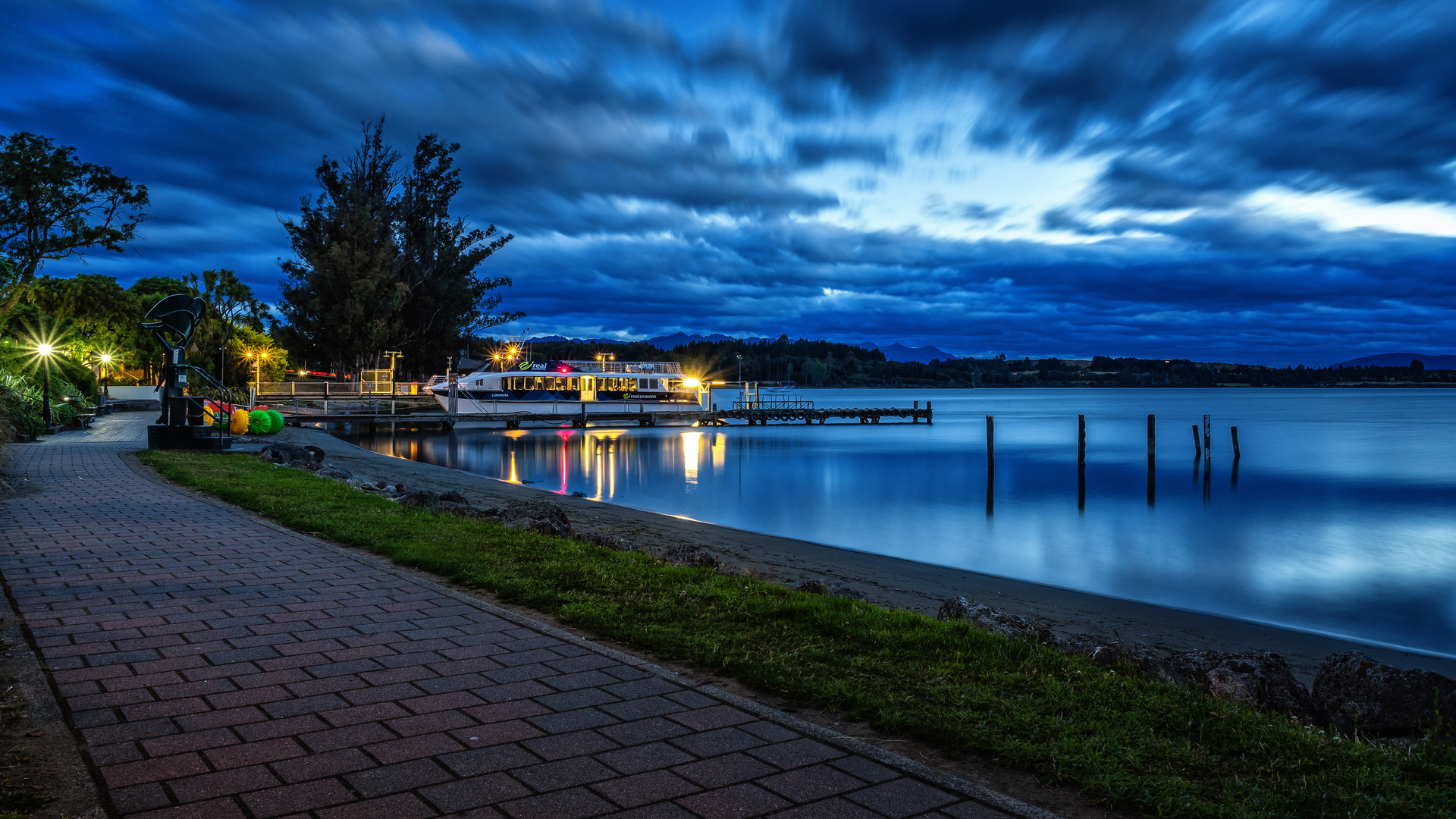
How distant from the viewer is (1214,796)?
10.6ft

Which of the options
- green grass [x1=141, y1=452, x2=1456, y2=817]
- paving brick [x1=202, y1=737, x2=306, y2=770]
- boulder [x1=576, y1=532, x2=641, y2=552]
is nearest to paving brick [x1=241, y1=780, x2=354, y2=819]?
paving brick [x1=202, y1=737, x2=306, y2=770]

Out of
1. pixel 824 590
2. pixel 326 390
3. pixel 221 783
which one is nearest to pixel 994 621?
pixel 824 590

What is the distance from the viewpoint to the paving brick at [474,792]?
2.97 m

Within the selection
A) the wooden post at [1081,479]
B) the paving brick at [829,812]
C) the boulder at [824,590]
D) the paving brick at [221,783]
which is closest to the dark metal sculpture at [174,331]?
the boulder at [824,590]

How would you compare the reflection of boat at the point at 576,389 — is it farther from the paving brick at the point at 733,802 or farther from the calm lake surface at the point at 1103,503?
the paving brick at the point at 733,802

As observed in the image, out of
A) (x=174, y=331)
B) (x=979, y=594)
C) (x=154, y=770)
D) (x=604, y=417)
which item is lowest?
(x=979, y=594)

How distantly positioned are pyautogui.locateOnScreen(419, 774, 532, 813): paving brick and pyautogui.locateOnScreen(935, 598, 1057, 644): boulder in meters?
3.82

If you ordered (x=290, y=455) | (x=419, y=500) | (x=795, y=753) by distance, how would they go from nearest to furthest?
(x=795, y=753) < (x=419, y=500) < (x=290, y=455)

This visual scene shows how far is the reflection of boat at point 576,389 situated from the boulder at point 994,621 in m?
45.3

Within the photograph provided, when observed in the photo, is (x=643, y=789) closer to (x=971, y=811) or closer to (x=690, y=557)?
(x=971, y=811)

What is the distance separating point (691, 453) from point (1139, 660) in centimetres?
3439

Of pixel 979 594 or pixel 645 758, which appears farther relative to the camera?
pixel 979 594

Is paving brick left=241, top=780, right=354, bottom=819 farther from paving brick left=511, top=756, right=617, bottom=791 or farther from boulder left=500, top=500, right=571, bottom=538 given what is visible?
boulder left=500, top=500, right=571, bottom=538

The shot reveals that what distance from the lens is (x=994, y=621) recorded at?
21.5 ft
